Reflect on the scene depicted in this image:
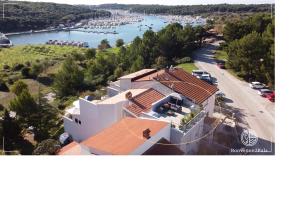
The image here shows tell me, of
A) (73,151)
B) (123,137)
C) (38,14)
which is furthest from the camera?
(38,14)

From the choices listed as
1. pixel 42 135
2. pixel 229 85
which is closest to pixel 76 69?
pixel 42 135

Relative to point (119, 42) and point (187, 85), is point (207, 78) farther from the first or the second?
point (119, 42)

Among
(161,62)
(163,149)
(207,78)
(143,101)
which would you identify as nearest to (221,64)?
(207,78)

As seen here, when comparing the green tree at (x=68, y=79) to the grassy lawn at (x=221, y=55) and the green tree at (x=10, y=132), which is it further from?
the grassy lawn at (x=221, y=55)

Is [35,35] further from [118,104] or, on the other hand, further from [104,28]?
[118,104]

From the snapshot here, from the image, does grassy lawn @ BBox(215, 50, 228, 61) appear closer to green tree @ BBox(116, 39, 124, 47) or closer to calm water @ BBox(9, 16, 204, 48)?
calm water @ BBox(9, 16, 204, 48)

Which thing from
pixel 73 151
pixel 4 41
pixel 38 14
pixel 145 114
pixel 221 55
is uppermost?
pixel 38 14
